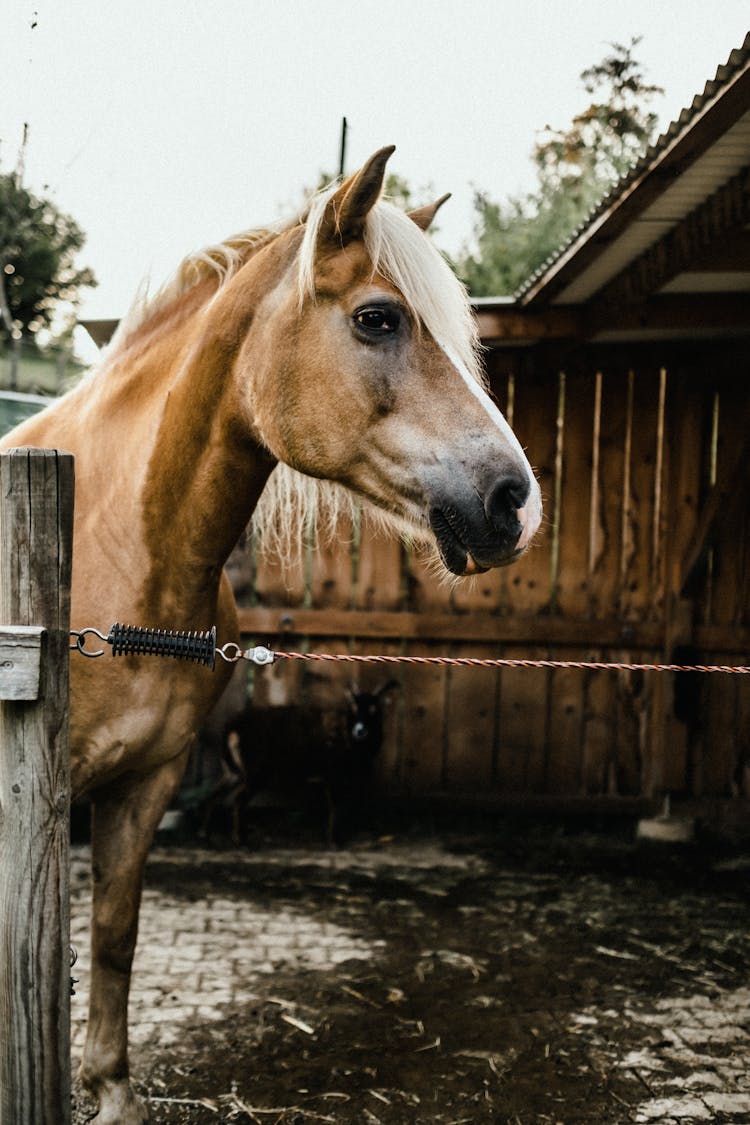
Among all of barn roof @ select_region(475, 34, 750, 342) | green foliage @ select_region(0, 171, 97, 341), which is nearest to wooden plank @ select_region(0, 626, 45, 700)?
barn roof @ select_region(475, 34, 750, 342)

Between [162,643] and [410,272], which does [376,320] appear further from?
[162,643]

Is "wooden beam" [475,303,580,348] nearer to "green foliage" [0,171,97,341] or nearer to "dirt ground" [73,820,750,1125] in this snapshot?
"dirt ground" [73,820,750,1125]

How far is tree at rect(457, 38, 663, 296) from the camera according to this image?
12906mm

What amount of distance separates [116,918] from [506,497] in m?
1.57

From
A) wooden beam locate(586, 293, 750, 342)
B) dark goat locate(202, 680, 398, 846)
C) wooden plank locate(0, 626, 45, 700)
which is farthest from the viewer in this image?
dark goat locate(202, 680, 398, 846)

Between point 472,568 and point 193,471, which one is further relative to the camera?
point 193,471

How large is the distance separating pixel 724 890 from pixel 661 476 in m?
2.54

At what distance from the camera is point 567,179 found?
14.1 meters

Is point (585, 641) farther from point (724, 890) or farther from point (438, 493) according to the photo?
point (438, 493)

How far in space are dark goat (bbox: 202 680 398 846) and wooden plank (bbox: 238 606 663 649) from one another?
380 millimetres

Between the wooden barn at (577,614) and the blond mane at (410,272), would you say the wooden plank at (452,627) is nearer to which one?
the wooden barn at (577,614)

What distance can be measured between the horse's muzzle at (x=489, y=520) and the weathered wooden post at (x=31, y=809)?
79 cm

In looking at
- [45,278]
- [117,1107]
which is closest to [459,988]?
[117,1107]

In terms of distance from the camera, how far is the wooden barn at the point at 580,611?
5.96 metres
